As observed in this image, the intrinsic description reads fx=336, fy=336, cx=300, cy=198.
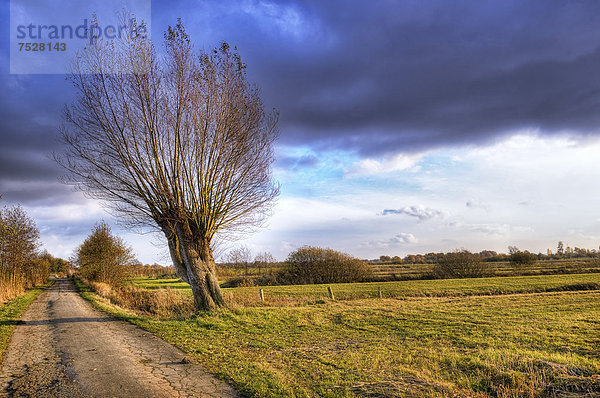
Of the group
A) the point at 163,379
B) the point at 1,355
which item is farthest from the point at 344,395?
the point at 1,355

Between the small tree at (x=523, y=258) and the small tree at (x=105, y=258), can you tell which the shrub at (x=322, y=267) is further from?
the small tree at (x=523, y=258)

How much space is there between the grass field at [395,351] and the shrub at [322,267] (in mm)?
35434

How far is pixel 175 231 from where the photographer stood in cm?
1459

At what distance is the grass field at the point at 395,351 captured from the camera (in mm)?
5684

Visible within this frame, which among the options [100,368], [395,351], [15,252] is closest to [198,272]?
[100,368]

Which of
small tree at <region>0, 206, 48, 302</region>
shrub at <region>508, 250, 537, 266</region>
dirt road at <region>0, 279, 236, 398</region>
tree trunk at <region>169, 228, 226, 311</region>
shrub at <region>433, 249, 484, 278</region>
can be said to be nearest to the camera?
dirt road at <region>0, 279, 236, 398</region>

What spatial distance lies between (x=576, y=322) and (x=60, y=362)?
1963 cm

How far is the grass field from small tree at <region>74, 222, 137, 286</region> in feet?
97.1

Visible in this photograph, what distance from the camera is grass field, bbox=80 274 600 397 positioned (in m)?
5.68

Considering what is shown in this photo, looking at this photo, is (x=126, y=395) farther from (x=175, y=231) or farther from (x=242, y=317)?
(x=175, y=231)

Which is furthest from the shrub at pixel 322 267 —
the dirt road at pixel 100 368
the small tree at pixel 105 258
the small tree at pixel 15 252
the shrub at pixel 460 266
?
the dirt road at pixel 100 368

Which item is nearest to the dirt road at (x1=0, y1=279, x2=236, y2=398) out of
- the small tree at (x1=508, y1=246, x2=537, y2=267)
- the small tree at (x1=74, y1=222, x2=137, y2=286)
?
the small tree at (x1=74, y1=222, x2=137, y2=286)

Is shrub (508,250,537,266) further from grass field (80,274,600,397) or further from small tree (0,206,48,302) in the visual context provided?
small tree (0,206,48,302)

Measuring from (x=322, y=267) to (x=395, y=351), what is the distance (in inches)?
1772
